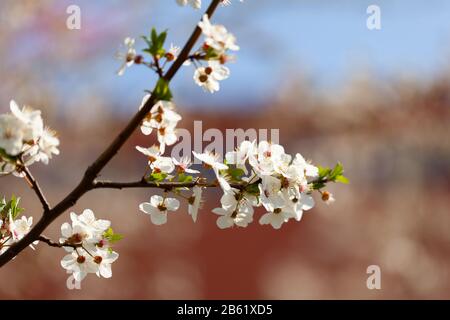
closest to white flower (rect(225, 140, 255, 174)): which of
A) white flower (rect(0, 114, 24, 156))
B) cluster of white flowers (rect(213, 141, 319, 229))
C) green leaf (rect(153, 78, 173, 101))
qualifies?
cluster of white flowers (rect(213, 141, 319, 229))

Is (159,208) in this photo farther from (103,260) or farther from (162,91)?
(162,91)

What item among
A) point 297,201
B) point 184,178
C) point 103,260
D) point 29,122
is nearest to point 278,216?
point 297,201

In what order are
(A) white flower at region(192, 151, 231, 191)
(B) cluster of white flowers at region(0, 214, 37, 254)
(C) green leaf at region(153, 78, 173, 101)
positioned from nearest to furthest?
1. (C) green leaf at region(153, 78, 173, 101)
2. (A) white flower at region(192, 151, 231, 191)
3. (B) cluster of white flowers at region(0, 214, 37, 254)

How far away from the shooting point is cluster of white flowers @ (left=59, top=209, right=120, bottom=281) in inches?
40.1

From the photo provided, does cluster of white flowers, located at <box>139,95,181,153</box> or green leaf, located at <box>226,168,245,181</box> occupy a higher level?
cluster of white flowers, located at <box>139,95,181,153</box>

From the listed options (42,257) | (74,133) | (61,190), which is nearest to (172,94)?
(42,257)

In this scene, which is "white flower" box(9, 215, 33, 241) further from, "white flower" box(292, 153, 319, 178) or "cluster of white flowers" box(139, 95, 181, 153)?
"white flower" box(292, 153, 319, 178)

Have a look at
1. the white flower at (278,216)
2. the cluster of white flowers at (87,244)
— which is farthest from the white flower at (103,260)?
the white flower at (278,216)

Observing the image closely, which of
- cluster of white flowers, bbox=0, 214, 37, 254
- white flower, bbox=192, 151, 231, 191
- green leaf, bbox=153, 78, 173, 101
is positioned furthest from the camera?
cluster of white flowers, bbox=0, 214, 37, 254

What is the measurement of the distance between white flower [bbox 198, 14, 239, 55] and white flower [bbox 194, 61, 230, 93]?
0.05 meters

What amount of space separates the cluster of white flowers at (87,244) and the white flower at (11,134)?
0.22 meters

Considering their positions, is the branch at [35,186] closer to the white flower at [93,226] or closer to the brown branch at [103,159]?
the brown branch at [103,159]

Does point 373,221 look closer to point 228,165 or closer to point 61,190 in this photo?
point 61,190

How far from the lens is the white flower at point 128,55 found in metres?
0.88
